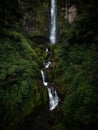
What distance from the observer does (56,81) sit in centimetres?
1309

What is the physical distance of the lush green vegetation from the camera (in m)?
8.67

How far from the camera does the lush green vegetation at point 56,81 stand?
28.4 ft

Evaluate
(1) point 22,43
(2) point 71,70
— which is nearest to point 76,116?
(2) point 71,70

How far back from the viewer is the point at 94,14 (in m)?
12.4

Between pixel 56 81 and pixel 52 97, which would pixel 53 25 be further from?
pixel 52 97

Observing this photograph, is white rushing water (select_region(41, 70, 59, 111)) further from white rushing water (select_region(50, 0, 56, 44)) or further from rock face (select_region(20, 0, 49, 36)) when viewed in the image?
white rushing water (select_region(50, 0, 56, 44))

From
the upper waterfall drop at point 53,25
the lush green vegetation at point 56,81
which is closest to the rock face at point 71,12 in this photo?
the upper waterfall drop at point 53,25

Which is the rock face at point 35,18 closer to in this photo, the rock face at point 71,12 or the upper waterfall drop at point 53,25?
the upper waterfall drop at point 53,25

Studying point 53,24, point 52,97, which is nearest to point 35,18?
point 53,24

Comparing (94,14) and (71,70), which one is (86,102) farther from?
(94,14)

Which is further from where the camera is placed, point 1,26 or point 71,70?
point 1,26

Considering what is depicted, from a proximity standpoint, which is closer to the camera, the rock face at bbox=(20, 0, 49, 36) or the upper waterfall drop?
the rock face at bbox=(20, 0, 49, 36)

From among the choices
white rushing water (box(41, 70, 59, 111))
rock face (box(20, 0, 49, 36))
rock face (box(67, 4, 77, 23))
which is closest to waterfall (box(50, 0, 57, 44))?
rock face (box(20, 0, 49, 36))

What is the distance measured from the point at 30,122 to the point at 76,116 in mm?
2900
